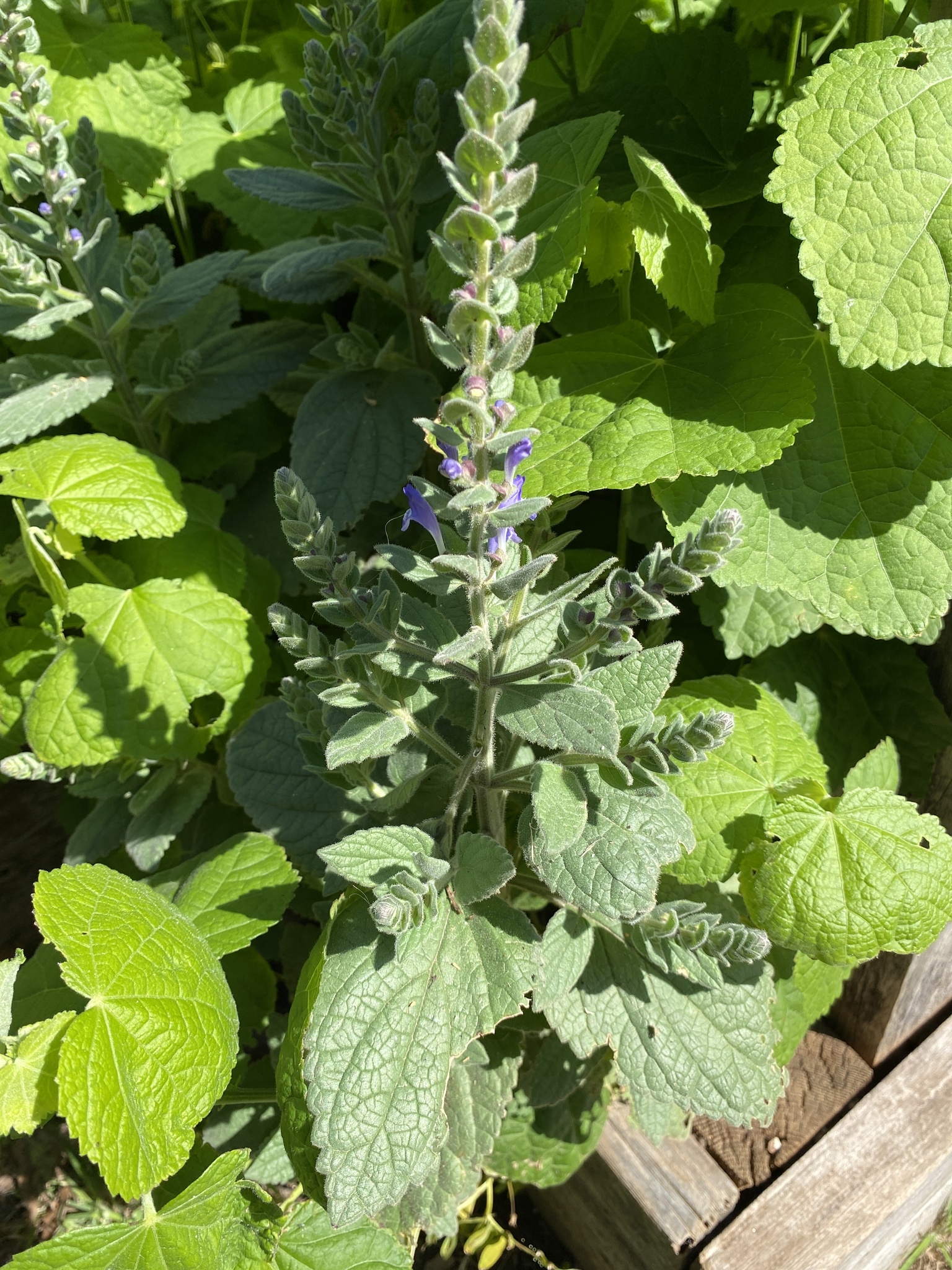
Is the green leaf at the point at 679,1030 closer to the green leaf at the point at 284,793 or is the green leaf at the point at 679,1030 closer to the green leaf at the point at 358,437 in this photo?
the green leaf at the point at 284,793

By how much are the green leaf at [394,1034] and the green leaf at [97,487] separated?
0.77 m

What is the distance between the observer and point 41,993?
4.76 feet

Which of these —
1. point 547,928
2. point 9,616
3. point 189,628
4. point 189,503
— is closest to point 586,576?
point 547,928

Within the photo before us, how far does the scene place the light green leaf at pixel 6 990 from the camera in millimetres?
1270

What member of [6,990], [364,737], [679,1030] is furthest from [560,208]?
[6,990]

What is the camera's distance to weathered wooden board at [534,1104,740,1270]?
1872mm

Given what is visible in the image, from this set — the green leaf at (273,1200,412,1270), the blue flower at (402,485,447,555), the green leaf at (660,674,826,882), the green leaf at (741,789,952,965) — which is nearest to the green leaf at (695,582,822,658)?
the green leaf at (660,674,826,882)

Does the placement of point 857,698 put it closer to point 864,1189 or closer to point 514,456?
point 864,1189

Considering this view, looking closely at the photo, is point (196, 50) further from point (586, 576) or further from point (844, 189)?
point (586, 576)

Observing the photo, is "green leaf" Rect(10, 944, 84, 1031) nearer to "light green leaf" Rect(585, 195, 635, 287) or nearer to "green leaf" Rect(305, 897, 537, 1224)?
"green leaf" Rect(305, 897, 537, 1224)

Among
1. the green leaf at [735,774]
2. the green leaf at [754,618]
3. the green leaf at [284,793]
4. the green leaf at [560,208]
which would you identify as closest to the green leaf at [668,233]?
the green leaf at [560,208]

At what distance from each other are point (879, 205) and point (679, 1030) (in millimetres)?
1213

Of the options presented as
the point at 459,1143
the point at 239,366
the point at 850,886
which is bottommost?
the point at 459,1143

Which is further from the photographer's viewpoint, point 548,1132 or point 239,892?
point 548,1132
